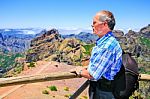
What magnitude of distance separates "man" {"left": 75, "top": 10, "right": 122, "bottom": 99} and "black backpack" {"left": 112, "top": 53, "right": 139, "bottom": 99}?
0.27ft

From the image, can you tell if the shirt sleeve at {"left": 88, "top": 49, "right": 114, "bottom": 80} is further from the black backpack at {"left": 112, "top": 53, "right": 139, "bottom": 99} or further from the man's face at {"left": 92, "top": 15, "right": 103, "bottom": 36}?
the man's face at {"left": 92, "top": 15, "right": 103, "bottom": 36}

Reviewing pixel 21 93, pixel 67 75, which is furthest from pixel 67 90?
pixel 67 75

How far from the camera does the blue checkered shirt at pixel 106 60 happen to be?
545 centimetres

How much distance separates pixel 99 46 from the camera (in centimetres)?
562

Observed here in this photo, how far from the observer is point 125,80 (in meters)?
5.35

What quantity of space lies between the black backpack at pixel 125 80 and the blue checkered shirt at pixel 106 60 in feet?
0.30

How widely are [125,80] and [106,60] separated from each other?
0.46 metres

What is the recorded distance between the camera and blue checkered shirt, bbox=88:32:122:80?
5453 millimetres

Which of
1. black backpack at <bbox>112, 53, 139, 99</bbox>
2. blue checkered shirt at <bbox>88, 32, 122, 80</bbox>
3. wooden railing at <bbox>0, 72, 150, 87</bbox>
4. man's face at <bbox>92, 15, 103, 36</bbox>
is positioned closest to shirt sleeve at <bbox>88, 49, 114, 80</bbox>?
blue checkered shirt at <bbox>88, 32, 122, 80</bbox>

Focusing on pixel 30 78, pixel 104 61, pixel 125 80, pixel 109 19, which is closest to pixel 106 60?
pixel 104 61

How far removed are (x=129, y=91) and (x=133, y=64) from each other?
1.52 ft

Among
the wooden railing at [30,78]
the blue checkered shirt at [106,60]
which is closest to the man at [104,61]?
the blue checkered shirt at [106,60]

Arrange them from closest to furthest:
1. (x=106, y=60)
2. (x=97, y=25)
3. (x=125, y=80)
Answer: (x=125, y=80)
(x=106, y=60)
(x=97, y=25)

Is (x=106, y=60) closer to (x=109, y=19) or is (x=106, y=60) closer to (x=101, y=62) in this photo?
(x=101, y=62)
